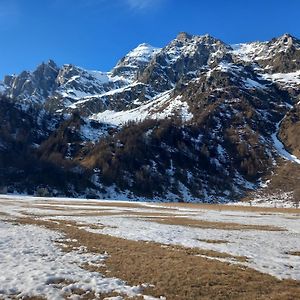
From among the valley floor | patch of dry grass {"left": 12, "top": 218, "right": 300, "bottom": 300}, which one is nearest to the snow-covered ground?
the valley floor

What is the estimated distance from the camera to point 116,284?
19516mm

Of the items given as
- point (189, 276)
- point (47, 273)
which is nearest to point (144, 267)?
point (189, 276)

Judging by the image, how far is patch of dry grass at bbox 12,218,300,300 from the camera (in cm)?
1859

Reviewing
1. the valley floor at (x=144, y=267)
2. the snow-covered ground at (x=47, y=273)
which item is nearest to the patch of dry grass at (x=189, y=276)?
the valley floor at (x=144, y=267)

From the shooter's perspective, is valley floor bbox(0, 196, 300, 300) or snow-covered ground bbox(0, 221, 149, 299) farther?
valley floor bbox(0, 196, 300, 300)

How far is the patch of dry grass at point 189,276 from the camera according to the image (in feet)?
61.0

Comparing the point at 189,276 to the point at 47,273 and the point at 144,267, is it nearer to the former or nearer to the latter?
the point at 144,267

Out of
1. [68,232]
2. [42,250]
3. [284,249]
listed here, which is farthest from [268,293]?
[68,232]

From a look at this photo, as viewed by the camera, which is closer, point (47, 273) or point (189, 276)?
point (47, 273)

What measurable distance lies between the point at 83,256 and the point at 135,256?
136 inches

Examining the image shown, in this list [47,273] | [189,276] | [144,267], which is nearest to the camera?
[47,273]

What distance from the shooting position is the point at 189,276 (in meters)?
21.3

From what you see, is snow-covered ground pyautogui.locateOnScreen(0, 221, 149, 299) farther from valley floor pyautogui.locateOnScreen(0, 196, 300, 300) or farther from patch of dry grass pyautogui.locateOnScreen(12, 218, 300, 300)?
patch of dry grass pyautogui.locateOnScreen(12, 218, 300, 300)

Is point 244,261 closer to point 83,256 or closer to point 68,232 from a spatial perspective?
point 83,256
